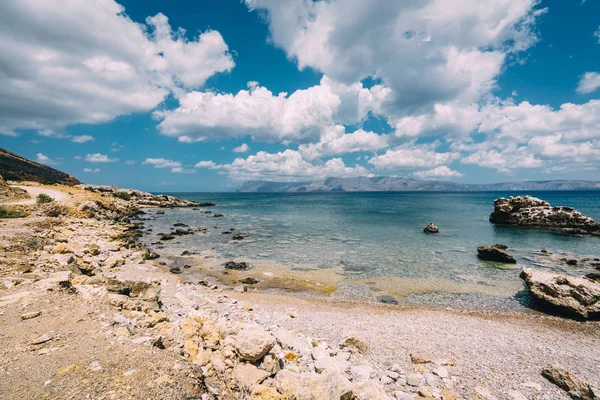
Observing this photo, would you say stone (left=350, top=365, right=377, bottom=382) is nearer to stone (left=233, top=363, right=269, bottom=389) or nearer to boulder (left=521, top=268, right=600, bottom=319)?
stone (left=233, top=363, right=269, bottom=389)

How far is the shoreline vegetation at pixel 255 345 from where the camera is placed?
225 inches

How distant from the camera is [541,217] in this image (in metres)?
52.2

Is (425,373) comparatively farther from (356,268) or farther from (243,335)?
(356,268)

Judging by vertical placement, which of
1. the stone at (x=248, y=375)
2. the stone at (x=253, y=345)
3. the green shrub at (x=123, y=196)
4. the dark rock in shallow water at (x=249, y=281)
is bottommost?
the dark rock in shallow water at (x=249, y=281)

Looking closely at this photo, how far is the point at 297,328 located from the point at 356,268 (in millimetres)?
13645

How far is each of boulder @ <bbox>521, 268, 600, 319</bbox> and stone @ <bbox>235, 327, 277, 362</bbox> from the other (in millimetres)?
17869

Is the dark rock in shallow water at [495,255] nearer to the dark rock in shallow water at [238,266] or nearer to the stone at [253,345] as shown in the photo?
the dark rock in shallow water at [238,266]

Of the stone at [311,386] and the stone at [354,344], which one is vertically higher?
the stone at [311,386]

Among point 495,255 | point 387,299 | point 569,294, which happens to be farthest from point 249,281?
point 495,255

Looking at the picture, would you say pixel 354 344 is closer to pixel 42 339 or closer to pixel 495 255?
pixel 42 339

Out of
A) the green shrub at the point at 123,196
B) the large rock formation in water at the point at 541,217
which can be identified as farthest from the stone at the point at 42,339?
the green shrub at the point at 123,196

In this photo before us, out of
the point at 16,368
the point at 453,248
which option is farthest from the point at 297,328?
the point at 453,248

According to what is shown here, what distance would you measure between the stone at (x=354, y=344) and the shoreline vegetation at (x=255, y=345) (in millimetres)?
44

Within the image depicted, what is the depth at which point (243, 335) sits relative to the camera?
7590 mm
